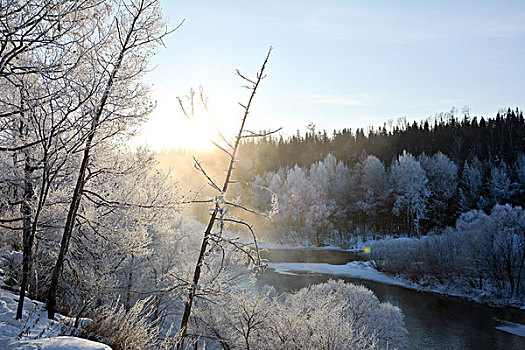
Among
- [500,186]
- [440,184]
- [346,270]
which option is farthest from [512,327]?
[440,184]

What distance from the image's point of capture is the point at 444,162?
51.2m

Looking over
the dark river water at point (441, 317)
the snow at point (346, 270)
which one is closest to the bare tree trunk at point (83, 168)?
the dark river water at point (441, 317)

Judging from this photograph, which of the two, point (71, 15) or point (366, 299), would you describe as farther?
point (366, 299)

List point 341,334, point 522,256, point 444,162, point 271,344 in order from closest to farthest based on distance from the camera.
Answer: point 341,334 < point 271,344 < point 522,256 < point 444,162

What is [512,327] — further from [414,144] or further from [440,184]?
[414,144]

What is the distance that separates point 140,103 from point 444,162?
5259cm

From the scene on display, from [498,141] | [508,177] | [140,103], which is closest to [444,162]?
[508,177]

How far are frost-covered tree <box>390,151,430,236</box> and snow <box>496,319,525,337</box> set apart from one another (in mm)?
25050

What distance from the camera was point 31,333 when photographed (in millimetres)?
3982

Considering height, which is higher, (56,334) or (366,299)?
(56,334)

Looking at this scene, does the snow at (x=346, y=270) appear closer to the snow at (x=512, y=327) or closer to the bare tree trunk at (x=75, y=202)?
the snow at (x=512, y=327)

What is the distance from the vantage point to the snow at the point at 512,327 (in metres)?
18.9

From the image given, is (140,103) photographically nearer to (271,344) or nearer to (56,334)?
(56,334)

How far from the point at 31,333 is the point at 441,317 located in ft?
73.1
